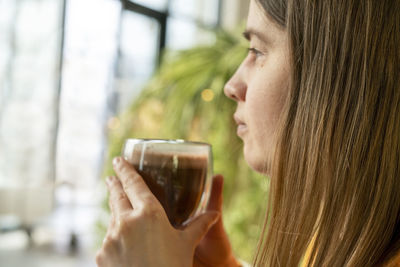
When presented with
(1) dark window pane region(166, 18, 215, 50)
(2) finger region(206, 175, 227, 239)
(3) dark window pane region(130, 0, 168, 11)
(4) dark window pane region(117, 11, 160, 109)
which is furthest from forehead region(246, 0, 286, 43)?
(1) dark window pane region(166, 18, 215, 50)

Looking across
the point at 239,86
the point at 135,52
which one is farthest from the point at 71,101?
the point at 239,86

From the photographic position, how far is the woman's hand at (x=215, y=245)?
1052 mm

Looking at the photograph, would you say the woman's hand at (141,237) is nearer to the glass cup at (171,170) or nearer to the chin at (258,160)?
the glass cup at (171,170)

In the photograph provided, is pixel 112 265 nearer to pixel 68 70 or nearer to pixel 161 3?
pixel 68 70

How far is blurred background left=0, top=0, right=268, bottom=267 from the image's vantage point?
365cm

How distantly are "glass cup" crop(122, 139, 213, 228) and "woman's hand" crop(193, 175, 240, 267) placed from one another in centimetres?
14

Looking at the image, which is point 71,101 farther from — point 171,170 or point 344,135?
point 344,135

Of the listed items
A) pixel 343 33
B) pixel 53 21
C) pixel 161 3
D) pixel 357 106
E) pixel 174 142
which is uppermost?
pixel 161 3

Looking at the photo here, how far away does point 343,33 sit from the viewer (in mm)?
770

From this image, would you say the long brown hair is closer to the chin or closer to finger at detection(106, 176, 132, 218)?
the chin

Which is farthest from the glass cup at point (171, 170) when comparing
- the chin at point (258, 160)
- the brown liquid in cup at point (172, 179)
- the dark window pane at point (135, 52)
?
the dark window pane at point (135, 52)

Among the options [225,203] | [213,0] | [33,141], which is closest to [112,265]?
[225,203]

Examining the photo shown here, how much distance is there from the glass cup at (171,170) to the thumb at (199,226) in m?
0.04

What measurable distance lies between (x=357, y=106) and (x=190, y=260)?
0.42 meters
